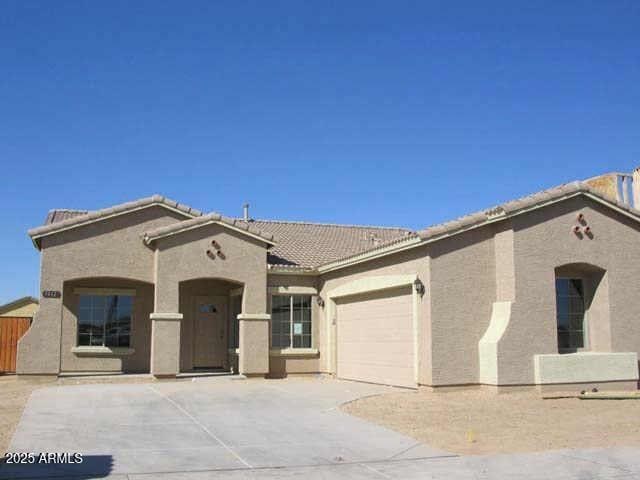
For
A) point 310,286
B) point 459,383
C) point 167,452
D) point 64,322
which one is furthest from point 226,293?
point 167,452

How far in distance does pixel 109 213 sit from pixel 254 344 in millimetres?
5680

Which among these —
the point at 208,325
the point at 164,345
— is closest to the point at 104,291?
the point at 208,325

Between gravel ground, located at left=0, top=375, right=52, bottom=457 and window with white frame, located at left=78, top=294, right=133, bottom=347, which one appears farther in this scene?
window with white frame, located at left=78, top=294, right=133, bottom=347

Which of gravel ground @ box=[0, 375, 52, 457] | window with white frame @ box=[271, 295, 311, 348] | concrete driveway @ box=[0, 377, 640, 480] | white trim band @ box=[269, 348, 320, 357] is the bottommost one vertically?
concrete driveway @ box=[0, 377, 640, 480]

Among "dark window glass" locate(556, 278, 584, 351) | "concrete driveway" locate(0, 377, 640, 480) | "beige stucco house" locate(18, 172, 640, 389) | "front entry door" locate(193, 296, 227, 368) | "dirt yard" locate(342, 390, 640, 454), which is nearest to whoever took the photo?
"concrete driveway" locate(0, 377, 640, 480)

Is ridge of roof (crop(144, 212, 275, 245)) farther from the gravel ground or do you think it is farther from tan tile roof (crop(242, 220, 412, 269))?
the gravel ground

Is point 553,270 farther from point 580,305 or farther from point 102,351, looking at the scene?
point 102,351

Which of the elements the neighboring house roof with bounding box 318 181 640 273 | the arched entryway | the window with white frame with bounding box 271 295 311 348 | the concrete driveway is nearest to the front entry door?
the arched entryway

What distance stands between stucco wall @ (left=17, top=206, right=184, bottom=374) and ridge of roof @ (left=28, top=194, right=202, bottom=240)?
19 cm

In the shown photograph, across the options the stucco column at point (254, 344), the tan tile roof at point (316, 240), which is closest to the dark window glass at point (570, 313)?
the tan tile roof at point (316, 240)

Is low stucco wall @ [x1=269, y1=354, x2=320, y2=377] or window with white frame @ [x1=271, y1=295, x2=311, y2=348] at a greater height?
window with white frame @ [x1=271, y1=295, x2=311, y2=348]

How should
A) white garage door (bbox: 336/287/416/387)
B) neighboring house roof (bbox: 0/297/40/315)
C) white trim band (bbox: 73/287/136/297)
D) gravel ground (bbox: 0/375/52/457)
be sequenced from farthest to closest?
neighboring house roof (bbox: 0/297/40/315) → white trim band (bbox: 73/287/136/297) → white garage door (bbox: 336/287/416/387) → gravel ground (bbox: 0/375/52/457)

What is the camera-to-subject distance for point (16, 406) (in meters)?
14.8

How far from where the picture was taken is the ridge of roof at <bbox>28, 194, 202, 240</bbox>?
20719mm
